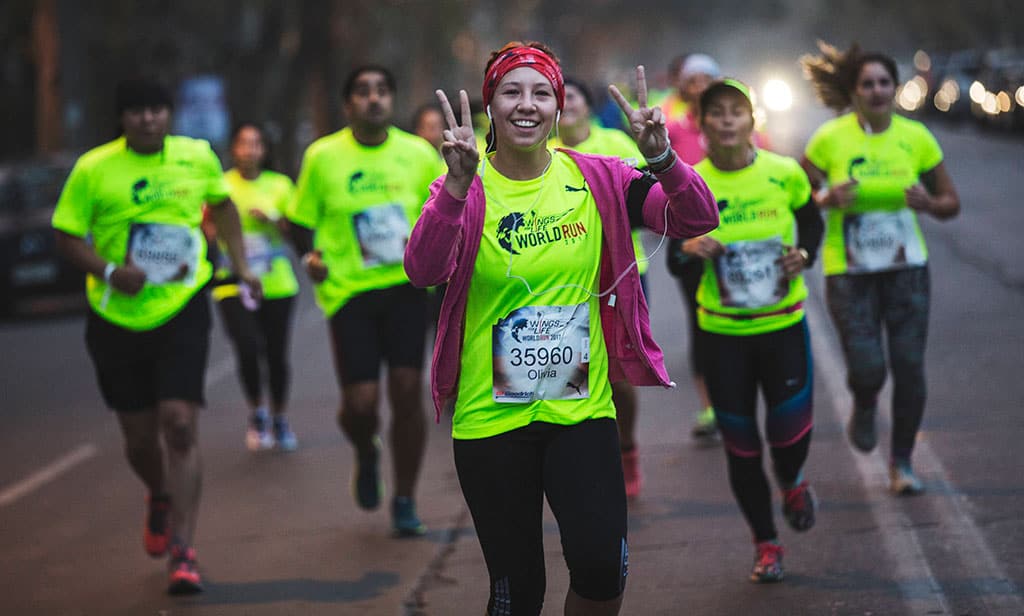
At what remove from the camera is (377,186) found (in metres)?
8.22

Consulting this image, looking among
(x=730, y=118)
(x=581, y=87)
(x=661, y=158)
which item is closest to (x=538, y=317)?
(x=661, y=158)

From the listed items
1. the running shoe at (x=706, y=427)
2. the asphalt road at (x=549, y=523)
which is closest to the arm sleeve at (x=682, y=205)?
the asphalt road at (x=549, y=523)

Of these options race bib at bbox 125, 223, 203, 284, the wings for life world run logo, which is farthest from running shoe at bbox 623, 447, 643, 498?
the wings for life world run logo

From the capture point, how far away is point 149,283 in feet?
24.0

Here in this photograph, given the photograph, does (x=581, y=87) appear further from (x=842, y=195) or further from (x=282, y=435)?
(x=282, y=435)

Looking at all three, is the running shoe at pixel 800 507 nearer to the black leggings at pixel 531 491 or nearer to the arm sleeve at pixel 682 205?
the black leggings at pixel 531 491

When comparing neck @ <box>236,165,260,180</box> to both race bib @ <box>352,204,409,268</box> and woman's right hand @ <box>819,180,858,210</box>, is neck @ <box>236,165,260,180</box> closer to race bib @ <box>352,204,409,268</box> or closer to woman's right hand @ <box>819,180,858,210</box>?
race bib @ <box>352,204,409,268</box>

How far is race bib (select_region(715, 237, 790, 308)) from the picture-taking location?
676 centimetres

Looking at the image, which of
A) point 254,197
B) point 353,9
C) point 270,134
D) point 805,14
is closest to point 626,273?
point 254,197

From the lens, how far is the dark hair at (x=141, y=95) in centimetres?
732

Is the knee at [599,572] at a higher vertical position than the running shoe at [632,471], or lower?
higher

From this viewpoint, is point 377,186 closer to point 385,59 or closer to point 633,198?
point 633,198

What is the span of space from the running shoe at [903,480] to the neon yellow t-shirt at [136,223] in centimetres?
325

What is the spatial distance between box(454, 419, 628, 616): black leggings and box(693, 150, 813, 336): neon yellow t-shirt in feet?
6.79
